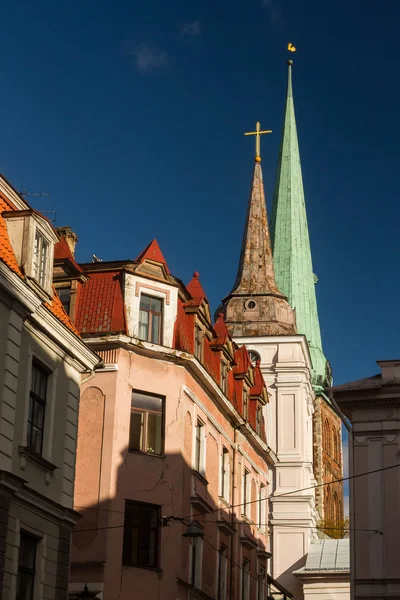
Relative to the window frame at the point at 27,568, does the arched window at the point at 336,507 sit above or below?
above

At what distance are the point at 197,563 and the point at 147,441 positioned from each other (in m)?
4.88

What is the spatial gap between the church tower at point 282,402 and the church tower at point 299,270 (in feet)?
83.3

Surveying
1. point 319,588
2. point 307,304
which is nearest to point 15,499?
point 319,588

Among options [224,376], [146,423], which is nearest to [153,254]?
[146,423]

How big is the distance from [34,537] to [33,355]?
396 cm

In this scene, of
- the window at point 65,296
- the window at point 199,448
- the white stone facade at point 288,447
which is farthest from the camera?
the white stone facade at point 288,447

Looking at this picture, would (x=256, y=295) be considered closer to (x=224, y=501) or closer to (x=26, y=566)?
(x=224, y=501)

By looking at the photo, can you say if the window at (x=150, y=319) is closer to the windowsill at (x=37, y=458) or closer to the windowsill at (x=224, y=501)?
the windowsill at (x=224, y=501)

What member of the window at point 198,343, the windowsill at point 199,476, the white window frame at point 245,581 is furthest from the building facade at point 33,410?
the white window frame at point 245,581

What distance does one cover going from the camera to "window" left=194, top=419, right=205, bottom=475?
3809 centimetres

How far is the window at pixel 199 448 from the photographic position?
38.1m

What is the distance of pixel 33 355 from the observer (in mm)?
25203

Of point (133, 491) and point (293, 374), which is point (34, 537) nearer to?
point (133, 491)

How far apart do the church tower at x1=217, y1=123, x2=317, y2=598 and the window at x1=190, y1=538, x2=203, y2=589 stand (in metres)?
28.9
